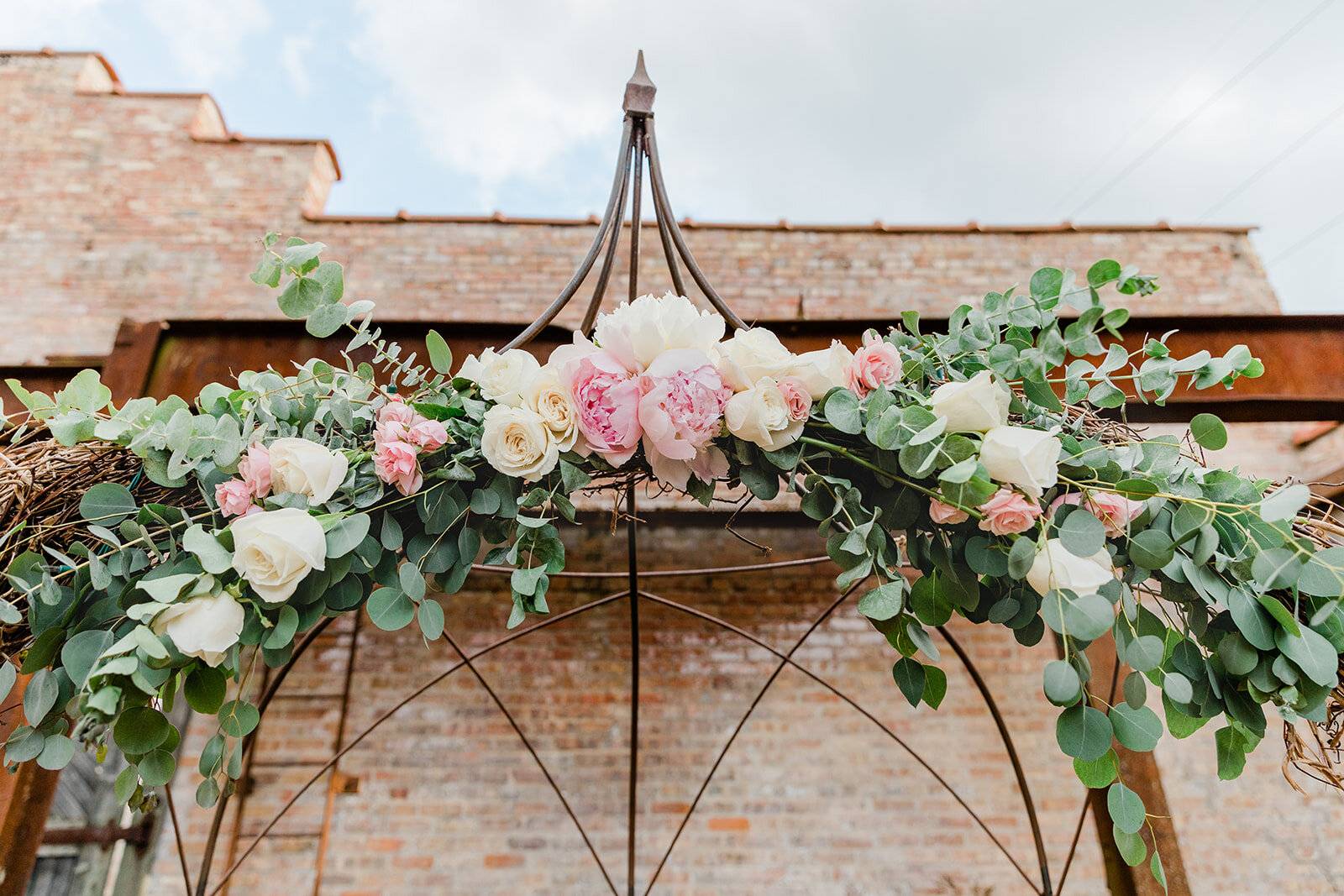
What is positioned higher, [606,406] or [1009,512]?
[606,406]

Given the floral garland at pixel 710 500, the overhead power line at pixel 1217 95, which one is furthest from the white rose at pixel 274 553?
the overhead power line at pixel 1217 95

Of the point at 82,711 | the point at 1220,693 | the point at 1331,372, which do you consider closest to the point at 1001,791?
the point at 1331,372

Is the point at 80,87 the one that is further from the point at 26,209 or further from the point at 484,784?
the point at 484,784

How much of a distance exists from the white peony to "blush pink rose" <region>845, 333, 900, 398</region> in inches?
8.0

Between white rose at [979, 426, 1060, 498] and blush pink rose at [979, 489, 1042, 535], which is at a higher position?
white rose at [979, 426, 1060, 498]

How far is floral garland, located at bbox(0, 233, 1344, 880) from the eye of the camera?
2.97 ft

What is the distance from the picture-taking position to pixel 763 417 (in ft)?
3.13

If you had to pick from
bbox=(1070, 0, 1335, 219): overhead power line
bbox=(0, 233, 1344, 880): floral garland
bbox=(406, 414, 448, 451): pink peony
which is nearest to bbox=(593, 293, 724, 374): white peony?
bbox=(0, 233, 1344, 880): floral garland

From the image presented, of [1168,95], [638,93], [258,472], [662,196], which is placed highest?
[1168,95]

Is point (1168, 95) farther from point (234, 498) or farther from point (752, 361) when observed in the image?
point (234, 498)

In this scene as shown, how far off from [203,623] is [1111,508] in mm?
1170

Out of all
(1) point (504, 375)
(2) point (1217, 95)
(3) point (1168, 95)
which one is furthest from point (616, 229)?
(3) point (1168, 95)

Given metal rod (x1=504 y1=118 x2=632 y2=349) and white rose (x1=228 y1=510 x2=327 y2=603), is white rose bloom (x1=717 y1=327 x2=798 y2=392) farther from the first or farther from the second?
white rose (x1=228 y1=510 x2=327 y2=603)

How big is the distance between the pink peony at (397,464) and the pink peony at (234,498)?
169mm
